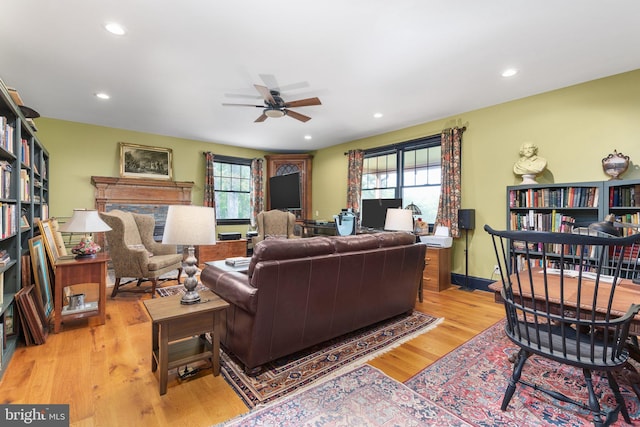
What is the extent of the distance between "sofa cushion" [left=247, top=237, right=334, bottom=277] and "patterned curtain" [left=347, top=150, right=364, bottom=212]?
3.74 m

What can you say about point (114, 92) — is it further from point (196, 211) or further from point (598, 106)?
point (598, 106)

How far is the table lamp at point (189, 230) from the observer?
194cm

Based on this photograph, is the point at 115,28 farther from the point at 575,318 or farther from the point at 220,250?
the point at 220,250

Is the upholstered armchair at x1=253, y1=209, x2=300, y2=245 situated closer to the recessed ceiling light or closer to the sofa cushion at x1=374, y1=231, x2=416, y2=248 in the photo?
the sofa cushion at x1=374, y1=231, x2=416, y2=248

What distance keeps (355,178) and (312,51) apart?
3426mm

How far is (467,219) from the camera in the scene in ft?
13.9

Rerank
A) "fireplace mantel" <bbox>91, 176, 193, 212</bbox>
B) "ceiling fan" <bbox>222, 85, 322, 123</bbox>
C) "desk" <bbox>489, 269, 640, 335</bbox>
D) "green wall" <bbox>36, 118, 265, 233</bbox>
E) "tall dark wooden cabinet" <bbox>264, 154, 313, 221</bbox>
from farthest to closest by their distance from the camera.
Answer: "tall dark wooden cabinet" <bbox>264, 154, 313, 221</bbox> < "fireplace mantel" <bbox>91, 176, 193, 212</bbox> < "green wall" <bbox>36, 118, 265, 233</bbox> < "ceiling fan" <bbox>222, 85, 322, 123</bbox> < "desk" <bbox>489, 269, 640, 335</bbox>

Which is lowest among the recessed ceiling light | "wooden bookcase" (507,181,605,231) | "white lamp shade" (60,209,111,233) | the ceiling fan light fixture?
"white lamp shade" (60,209,111,233)

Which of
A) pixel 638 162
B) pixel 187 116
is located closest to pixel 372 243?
pixel 638 162

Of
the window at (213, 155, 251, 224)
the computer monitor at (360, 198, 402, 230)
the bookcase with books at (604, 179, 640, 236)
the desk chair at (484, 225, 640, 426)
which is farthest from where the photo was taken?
the window at (213, 155, 251, 224)

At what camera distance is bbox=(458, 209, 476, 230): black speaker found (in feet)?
13.9

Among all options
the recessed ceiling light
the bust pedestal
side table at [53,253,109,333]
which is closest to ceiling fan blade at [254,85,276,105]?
the recessed ceiling light

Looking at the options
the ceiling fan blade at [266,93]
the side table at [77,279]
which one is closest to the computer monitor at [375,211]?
the ceiling fan blade at [266,93]

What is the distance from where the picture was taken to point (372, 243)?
8.60 feet
